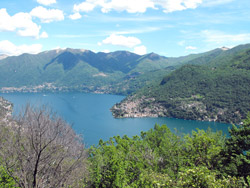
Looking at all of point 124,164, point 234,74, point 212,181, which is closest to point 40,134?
point 212,181

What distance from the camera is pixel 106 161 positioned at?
2333cm

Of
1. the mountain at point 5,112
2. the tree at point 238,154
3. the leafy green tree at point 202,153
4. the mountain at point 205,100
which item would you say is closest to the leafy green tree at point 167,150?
the leafy green tree at point 202,153

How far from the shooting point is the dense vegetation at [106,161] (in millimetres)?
11711

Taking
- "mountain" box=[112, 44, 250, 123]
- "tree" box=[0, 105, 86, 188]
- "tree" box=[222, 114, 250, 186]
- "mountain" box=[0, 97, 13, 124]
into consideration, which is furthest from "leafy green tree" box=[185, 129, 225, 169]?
"mountain" box=[112, 44, 250, 123]

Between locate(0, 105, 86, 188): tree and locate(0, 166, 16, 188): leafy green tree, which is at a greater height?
locate(0, 105, 86, 188): tree

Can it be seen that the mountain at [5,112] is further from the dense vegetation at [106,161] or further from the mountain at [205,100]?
the mountain at [205,100]

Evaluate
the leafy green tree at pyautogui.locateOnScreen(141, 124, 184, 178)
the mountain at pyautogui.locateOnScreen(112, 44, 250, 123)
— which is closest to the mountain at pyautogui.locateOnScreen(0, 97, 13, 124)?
the leafy green tree at pyautogui.locateOnScreen(141, 124, 184, 178)

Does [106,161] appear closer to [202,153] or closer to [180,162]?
[180,162]

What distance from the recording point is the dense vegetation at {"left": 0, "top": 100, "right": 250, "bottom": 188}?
1171 cm

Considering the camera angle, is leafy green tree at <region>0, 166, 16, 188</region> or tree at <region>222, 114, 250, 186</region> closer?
leafy green tree at <region>0, 166, 16, 188</region>

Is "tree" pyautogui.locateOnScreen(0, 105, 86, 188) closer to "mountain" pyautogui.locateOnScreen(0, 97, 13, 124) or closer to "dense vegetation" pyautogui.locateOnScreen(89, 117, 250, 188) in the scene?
"mountain" pyautogui.locateOnScreen(0, 97, 13, 124)

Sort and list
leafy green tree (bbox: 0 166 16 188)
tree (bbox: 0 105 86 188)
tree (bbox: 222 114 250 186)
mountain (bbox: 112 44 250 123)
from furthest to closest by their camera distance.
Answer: mountain (bbox: 112 44 250 123) → tree (bbox: 222 114 250 186) → leafy green tree (bbox: 0 166 16 188) → tree (bbox: 0 105 86 188)

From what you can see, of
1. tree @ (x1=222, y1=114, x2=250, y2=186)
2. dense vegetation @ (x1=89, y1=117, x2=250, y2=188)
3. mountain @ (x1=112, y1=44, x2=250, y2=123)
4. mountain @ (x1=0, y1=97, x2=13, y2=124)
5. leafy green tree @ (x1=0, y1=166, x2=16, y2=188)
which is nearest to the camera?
leafy green tree @ (x1=0, y1=166, x2=16, y2=188)

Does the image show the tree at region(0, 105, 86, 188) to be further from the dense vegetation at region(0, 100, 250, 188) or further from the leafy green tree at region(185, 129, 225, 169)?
the leafy green tree at region(185, 129, 225, 169)
